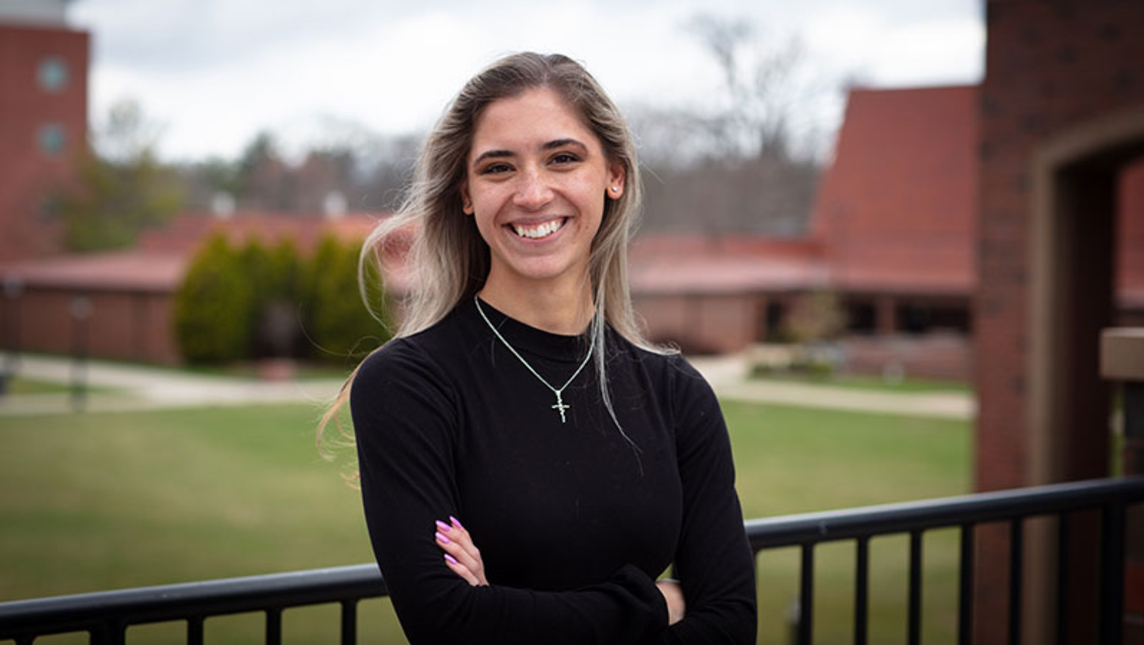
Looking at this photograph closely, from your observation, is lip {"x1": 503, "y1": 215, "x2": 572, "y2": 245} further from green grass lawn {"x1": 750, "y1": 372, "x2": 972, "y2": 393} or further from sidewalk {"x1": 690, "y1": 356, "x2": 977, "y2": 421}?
green grass lawn {"x1": 750, "y1": 372, "x2": 972, "y2": 393}

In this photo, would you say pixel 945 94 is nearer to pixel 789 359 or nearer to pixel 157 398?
pixel 789 359

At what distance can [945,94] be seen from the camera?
36156mm

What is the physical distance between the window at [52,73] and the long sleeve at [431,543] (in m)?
44.6

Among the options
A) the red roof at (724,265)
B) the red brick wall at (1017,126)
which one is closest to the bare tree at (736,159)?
the red roof at (724,265)

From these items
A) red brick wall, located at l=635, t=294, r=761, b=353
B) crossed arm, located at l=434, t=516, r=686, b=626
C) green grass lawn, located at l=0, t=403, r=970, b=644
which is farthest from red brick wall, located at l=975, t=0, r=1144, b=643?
red brick wall, located at l=635, t=294, r=761, b=353

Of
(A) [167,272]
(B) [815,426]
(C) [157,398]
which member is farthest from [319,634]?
(A) [167,272]

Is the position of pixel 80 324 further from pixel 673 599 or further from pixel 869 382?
pixel 673 599

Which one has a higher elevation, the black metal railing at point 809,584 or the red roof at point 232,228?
the red roof at point 232,228

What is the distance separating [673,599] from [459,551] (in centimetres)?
45

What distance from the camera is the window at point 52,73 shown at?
136ft

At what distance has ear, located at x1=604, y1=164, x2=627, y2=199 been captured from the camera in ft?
6.78

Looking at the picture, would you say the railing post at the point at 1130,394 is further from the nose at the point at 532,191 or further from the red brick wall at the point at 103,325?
the red brick wall at the point at 103,325

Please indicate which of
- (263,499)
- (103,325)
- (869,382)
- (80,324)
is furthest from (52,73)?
(263,499)

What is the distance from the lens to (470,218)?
212 cm
